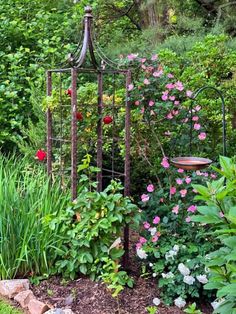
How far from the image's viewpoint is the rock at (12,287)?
328 cm

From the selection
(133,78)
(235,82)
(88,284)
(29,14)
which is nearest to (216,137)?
(235,82)

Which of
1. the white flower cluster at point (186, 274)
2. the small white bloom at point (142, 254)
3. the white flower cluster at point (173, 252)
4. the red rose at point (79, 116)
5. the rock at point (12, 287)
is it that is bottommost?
the rock at point (12, 287)

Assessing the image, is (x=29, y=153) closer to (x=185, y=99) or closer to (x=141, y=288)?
(x=185, y=99)

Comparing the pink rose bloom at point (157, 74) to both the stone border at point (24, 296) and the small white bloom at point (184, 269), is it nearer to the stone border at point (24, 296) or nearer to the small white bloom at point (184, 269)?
the small white bloom at point (184, 269)

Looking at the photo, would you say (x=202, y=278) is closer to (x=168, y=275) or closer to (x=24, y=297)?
(x=168, y=275)

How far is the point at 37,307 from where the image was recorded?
306 cm

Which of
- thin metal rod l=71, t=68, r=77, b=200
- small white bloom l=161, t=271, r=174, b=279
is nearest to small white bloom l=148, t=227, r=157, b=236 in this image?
small white bloom l=161, t=271, r=174, b=279

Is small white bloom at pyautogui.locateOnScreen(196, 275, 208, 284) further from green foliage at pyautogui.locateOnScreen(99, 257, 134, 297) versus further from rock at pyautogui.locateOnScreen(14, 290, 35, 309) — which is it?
rock at pyautogui.locateOnScreen(14, 290, 35, 309)

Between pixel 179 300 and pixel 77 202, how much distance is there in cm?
93

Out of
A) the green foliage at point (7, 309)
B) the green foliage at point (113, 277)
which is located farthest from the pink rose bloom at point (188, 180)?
the green foliage at point (7, 309)

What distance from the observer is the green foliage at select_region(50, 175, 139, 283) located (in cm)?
328

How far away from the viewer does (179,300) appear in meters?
3.10

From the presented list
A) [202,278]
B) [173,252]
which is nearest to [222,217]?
[202,278]

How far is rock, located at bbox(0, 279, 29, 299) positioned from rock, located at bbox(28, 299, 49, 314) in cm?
19
